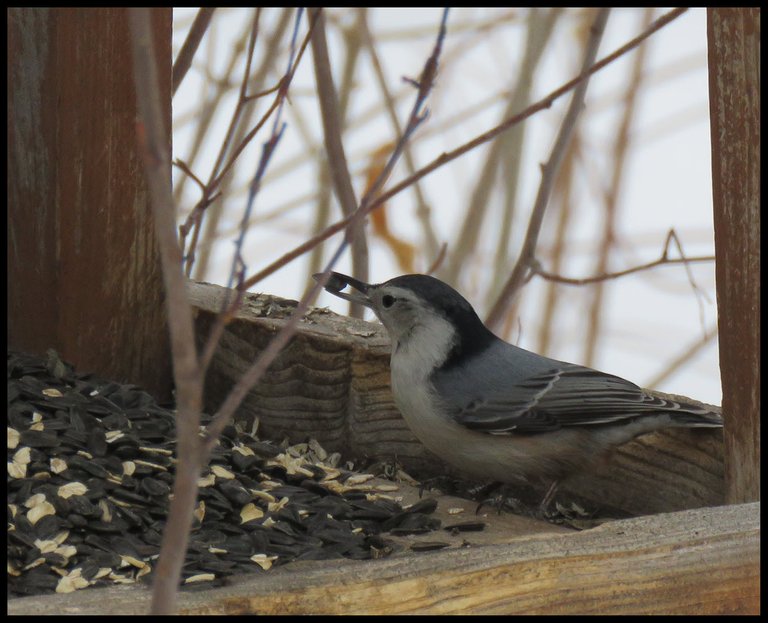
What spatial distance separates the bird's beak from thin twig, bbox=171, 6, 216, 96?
1.76ft

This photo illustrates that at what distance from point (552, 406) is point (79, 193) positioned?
1.04 m

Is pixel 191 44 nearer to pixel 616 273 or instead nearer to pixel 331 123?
pixel 331 123

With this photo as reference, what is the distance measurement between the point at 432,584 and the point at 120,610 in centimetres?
40

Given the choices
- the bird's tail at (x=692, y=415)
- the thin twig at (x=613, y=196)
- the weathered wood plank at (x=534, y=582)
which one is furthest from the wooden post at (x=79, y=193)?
the thin twig at (x=613, y=196)

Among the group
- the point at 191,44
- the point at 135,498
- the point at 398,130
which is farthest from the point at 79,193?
the point at 398,130

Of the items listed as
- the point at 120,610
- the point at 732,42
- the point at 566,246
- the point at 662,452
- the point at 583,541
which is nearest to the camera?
the point at 120,610

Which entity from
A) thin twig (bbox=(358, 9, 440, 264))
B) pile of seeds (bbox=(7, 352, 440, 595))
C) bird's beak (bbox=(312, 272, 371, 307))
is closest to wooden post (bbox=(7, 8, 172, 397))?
pile of seeds (bbox=(7, 352, 440, 595))

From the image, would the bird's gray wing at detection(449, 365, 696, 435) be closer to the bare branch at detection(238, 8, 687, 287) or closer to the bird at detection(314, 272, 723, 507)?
the bird at detection(314, 272, 723, 507)

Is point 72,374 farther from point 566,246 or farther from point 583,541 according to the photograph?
point 566,246

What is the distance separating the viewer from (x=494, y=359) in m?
2.65

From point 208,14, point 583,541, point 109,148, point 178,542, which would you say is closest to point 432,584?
point 583,541

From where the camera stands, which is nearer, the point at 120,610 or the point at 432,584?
the point at 120,610

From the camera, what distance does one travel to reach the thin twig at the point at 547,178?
2.77 metres

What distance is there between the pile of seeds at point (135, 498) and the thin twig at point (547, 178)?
626 mm
